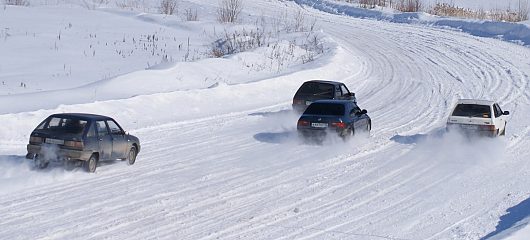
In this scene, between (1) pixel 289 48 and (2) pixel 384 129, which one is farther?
(1) pixel 289 48

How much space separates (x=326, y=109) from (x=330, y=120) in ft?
2.58

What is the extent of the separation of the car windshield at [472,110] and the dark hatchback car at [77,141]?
991 cm

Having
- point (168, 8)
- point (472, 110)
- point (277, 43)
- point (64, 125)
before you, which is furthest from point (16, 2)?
point (64, 125)

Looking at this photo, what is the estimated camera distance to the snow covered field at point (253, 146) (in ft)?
47.2

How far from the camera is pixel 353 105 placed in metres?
25.0

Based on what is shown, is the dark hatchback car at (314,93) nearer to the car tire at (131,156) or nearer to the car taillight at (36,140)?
the car tire at (131,156)

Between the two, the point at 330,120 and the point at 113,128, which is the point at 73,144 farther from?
the point at 330,120

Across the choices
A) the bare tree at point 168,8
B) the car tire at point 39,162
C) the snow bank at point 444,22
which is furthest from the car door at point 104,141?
the bare tree at point 168,8

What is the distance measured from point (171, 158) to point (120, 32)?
90.0ft

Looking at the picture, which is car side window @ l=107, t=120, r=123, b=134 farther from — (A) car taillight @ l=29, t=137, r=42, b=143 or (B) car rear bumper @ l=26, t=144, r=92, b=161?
(A) car taillight @ l=29, t=137, r=42, b=143

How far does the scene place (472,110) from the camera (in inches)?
952

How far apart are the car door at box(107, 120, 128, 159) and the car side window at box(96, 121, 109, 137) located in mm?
210

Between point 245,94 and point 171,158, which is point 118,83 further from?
point 171,158

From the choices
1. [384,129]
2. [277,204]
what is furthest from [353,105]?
[277,204]
